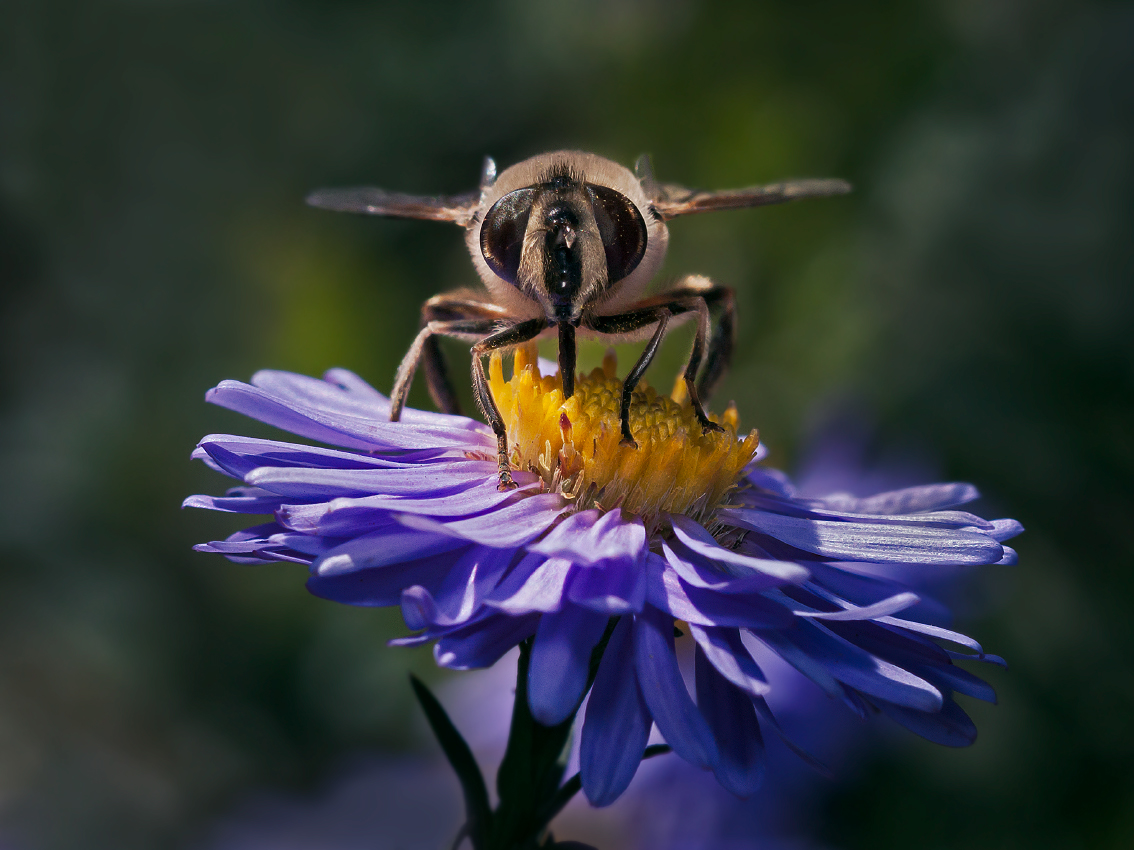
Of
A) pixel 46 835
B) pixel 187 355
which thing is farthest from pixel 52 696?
pixel 187 355

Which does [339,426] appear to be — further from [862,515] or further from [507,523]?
[862,515]

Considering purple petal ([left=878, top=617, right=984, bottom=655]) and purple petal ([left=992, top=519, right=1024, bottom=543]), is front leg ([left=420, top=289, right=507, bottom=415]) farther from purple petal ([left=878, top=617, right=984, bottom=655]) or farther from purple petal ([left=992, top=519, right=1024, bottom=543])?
purple petal ([left=992, top=519, right=1024, bottom=543])

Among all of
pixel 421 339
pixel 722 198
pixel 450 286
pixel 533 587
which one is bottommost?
pixel 533 587

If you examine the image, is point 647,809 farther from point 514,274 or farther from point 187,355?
point 187,355

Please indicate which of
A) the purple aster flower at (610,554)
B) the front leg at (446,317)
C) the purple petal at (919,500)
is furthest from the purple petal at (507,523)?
the purple petal at (919,500)

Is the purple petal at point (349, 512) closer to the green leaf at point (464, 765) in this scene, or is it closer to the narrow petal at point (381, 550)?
the narrow petal at point (381, 550)

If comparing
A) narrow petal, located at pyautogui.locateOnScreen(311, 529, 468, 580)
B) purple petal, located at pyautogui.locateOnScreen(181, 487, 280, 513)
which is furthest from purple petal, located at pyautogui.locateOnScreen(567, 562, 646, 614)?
purple petal, located at pyautogui.locateOnScreen(181, 487, 280, 513)

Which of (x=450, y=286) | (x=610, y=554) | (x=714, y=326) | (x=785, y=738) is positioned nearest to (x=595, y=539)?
(x=610, y=554)
